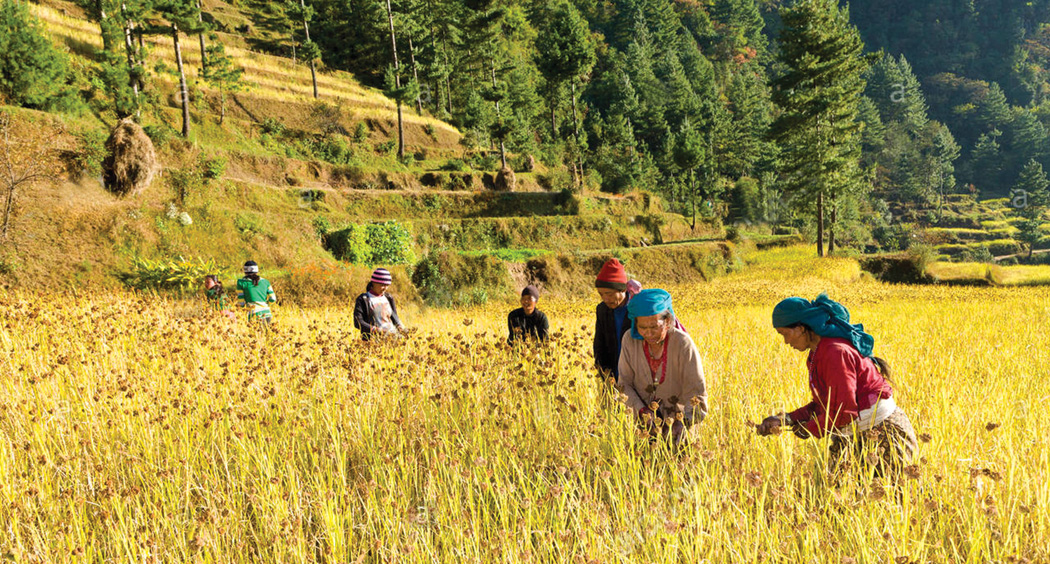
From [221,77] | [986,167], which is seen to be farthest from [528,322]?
[986,167]

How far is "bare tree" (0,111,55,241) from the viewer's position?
14.0 metres

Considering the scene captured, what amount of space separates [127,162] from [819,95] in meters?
32.3

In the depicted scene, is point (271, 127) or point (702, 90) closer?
point (271, 127)

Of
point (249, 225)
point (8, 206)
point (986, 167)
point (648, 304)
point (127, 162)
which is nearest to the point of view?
point (648, 304)

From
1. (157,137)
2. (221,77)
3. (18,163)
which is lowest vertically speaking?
(18,163)

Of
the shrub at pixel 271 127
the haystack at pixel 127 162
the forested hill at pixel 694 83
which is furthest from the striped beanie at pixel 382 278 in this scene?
the forested hill at pixel 694 83

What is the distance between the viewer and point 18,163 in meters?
15.2

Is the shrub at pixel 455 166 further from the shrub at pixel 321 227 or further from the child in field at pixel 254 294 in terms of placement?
the child in field at pixel 254 294

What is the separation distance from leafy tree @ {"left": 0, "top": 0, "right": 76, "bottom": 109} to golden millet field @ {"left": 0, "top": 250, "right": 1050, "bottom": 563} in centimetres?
1860

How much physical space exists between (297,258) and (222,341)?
Result: 584 inches

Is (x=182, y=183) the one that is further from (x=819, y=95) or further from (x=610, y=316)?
(x=819, y=95)

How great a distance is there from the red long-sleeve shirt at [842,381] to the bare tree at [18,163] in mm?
18601

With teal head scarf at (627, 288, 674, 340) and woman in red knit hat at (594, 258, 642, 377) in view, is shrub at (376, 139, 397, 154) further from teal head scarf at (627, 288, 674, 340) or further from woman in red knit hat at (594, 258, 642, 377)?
teal head scarf at (627, 288, 674, 340)

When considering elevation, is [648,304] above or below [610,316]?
above
